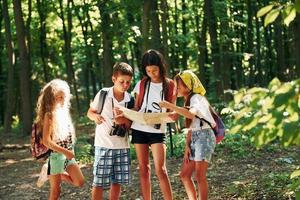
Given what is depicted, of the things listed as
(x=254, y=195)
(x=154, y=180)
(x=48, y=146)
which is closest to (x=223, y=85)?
(x=154, y=180)

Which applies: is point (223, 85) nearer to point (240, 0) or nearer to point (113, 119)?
point (240, 0)

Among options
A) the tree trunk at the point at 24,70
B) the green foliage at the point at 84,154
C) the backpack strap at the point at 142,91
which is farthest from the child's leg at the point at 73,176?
the tree trunk at the point at 24,70

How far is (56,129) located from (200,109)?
64.6 inches

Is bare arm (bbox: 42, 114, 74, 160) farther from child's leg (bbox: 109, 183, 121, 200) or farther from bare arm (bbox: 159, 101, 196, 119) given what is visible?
bare arm (bbox: 159, 101, 196, 119)

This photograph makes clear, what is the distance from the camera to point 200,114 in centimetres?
548

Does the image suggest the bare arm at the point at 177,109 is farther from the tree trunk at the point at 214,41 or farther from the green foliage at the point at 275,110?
the tree trunk at the point at 214,41

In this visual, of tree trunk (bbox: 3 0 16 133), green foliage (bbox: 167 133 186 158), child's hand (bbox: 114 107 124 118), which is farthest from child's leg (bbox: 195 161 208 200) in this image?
tree trunk (bbox: 3 0 16 133)

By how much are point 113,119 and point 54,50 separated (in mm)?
27352

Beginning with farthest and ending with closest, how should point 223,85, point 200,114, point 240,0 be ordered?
point 240,0, point 223,85, point 200,114

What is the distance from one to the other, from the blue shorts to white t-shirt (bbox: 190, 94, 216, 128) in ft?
3.07

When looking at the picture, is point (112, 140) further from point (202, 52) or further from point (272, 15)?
point (202, 52)

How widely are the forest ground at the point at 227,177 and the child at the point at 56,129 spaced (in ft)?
6.53

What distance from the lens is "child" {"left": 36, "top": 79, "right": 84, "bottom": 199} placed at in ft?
18.1

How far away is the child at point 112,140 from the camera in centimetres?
575
